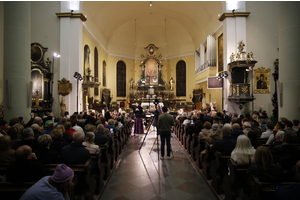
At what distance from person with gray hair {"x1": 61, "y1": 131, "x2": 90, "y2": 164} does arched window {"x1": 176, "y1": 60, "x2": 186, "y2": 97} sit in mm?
20872

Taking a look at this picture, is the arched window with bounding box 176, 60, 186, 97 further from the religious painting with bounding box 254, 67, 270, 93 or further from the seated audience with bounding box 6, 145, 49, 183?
the seated audience with bounding box 6, 145, 49, 183

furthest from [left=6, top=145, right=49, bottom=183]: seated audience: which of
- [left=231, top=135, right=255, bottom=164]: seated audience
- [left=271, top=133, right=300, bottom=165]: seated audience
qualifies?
[left=271, top=133, right=300, bottom=165]: seated audience

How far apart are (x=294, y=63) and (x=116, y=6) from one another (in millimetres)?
15073

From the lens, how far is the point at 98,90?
1867 cm

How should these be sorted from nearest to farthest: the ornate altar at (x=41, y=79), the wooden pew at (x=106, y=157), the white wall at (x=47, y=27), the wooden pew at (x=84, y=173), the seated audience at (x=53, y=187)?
the seated audience at (x=53, y=187) → the wooden pew at (x=84, y=173) → the wooden pew at (x=106, y=157) → the ornate altar at (x=41, y=79) → the white wall at (x=47, y=27)

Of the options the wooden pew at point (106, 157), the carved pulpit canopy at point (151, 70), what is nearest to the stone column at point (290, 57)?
the wooden pew at point (106, 157)

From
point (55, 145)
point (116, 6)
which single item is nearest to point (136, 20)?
point (116, 6)

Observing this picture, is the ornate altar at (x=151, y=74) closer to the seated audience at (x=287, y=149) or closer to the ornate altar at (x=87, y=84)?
the ornate altar at (x=87, y=84)

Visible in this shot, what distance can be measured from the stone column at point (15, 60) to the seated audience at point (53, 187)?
6.79 metres

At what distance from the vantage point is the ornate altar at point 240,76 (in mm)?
11441

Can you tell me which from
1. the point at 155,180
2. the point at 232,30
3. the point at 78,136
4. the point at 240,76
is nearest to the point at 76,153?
the point at 78,136

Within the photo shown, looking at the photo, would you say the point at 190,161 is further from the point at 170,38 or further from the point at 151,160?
the point at 170,38

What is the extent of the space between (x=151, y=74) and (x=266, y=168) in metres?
21.8

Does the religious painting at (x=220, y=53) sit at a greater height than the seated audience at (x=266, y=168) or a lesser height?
greater
